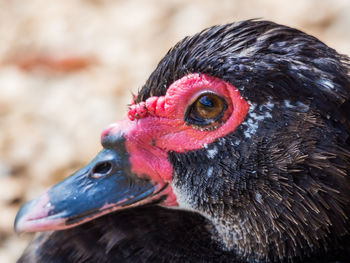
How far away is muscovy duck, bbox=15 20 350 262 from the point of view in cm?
220

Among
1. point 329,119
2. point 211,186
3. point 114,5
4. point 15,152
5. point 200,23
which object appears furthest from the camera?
point 114,5

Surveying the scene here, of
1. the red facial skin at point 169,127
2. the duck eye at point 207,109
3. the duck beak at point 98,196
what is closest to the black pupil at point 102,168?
the duck beak at point 98,196

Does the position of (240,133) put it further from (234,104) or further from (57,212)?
(57,212)

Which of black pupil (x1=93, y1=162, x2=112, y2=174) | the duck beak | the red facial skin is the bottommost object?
A: the duck beak

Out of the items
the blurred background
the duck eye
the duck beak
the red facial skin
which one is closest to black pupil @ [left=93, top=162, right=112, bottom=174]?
the duck beak

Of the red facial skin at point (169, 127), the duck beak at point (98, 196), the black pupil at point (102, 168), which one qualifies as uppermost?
the red facial skin at point (169, 127)

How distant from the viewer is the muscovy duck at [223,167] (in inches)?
86.4

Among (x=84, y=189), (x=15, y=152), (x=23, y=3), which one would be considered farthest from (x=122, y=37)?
(x=84, y=189)

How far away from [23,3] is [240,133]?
13.9 ft

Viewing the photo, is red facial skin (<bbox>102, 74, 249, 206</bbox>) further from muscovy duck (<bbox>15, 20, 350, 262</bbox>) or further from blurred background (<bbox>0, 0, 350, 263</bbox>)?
blurred background (<bbox>0, 0, 350, 263</bbox>)

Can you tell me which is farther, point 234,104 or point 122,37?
point 122,37

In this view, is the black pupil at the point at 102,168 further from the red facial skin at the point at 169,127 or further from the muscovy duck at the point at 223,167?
the red facial skin at the point at 169,127

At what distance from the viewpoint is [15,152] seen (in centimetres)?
463

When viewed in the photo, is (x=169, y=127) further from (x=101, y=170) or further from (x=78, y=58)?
(x=78, y=58)
